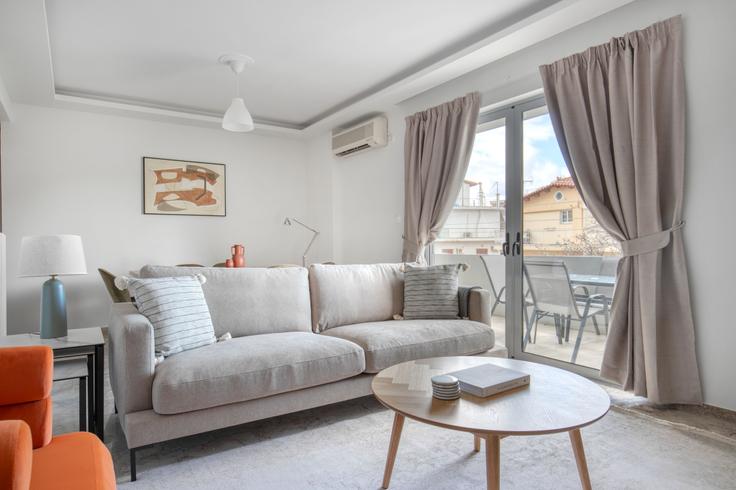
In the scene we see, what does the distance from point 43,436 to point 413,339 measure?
185cm

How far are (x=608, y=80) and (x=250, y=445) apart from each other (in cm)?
302

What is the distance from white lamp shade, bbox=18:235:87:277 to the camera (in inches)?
87.3

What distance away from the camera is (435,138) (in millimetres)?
4258

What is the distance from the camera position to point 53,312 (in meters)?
2.25

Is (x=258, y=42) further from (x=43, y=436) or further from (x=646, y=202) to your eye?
(x=43, y=436)

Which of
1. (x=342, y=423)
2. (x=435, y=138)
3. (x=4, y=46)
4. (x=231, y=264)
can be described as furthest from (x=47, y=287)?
(x=435, y=138)

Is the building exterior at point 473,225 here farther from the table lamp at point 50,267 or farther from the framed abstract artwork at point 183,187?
the table lamp at point 50,267

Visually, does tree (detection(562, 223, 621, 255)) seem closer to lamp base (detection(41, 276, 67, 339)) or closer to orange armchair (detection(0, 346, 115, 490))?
orange armchair (detection(0, 346, 115, 490))

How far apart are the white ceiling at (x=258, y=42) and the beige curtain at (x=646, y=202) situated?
80cm

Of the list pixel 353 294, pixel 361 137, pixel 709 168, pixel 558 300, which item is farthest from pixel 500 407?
pixel 361 137

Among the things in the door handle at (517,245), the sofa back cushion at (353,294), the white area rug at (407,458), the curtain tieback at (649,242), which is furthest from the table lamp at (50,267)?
the curtain tieback at (649,242)

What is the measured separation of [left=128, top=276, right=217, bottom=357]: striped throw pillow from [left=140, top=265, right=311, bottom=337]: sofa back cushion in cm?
18

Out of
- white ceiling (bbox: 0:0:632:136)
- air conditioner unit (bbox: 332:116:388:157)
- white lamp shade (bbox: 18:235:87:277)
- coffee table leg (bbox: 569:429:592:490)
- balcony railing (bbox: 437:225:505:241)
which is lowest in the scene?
coffee table leg (bbox: 569:429:592:490)

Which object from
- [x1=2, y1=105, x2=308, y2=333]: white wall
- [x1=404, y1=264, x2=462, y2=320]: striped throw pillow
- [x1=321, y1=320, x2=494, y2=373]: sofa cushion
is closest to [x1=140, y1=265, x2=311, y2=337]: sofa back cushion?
[x1=321, y1=320, x2=494, y2=373]: sofa cushion
